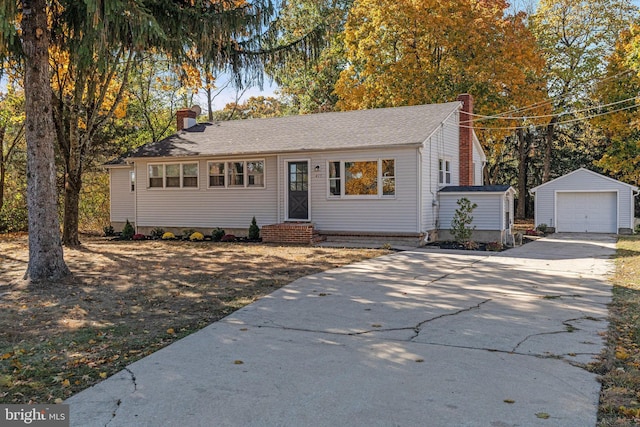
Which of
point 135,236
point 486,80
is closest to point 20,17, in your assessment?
point 135,236

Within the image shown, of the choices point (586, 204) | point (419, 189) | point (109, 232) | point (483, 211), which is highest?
point (419, 189)

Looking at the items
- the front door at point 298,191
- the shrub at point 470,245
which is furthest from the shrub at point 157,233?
the shrub at point 470,245

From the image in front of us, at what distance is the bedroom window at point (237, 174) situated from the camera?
17.5 m

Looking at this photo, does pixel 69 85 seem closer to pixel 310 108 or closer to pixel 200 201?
pixel 200 201

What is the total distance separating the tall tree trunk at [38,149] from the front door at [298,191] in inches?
365

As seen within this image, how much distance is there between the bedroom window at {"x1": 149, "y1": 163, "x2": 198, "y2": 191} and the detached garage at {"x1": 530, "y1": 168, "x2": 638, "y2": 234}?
50.1 feet

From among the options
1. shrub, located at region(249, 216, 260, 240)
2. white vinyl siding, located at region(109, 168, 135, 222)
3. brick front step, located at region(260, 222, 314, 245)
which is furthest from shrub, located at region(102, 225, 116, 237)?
brick front step, located at region(260, 222, 314, 245)

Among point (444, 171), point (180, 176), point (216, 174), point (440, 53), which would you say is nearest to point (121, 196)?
point (180, 176)

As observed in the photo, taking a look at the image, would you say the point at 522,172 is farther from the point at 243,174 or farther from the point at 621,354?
the point at 621,354

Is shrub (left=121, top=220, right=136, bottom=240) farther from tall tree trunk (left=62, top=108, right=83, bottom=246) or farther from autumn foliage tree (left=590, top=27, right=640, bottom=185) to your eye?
autumn foliage tree (left=590, top=27, right=640, bottom=185)

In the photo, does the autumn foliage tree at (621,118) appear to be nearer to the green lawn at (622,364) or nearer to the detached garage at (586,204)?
the detached garage at (586,204)

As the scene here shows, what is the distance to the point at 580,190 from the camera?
22.2m

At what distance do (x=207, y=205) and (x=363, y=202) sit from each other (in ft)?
→ 19.7

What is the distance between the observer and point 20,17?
8602mm
